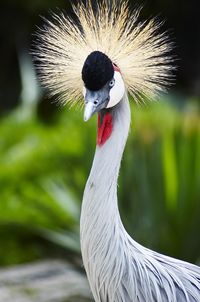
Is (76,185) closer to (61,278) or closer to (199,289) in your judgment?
(61,278)

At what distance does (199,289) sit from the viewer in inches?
108

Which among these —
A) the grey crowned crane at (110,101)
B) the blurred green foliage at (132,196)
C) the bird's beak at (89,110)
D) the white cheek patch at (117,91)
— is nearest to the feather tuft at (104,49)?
the grey crowned crane at (110,101)

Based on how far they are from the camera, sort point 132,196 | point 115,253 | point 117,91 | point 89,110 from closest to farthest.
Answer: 1. point 89,110
2. point 117,91
3. point 115,253
4. point 132,196

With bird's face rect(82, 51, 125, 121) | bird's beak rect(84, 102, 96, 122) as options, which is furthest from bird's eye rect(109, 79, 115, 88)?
bird's beak rect(84, 102, 96, 122)

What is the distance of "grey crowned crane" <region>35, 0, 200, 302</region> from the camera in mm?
2609

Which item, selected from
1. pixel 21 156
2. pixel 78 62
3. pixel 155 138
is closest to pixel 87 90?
pixel 78 62

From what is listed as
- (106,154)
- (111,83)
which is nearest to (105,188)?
(106,154)

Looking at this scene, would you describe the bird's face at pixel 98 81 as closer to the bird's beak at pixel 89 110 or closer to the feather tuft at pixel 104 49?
the bird's beak at pixel 89 110

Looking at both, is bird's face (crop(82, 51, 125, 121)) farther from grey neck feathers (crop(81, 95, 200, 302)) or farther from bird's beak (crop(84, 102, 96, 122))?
grey neck feathers (crop(81, 95, 200, 302))

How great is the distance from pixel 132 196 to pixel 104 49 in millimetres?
1730

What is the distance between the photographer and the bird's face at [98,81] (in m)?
2.49

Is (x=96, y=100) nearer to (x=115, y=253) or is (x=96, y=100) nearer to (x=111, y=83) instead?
(x=111, y=83)

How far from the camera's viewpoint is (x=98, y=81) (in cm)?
250

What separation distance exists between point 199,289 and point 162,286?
0.12 m
